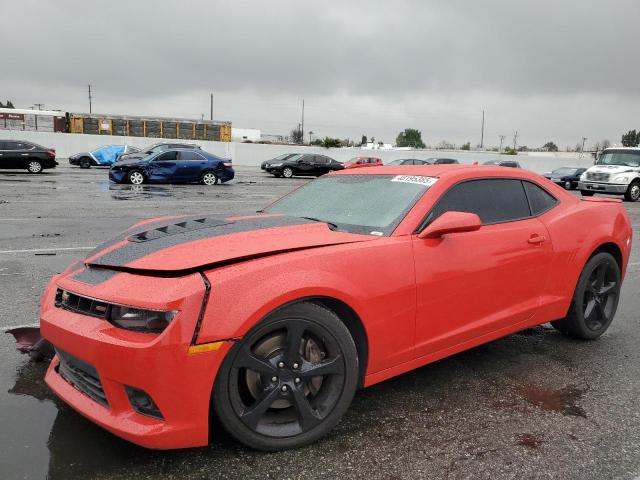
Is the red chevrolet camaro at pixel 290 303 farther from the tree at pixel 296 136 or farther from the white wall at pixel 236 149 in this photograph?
the tree at pixel 296 136

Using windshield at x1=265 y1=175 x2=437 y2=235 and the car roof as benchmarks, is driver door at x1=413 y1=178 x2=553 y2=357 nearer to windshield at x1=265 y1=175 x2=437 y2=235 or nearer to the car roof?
the car roof

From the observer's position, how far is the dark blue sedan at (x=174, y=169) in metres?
19.4

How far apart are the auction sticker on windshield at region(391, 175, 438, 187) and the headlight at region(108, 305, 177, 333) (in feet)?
6.15

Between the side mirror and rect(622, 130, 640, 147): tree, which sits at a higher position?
rect(622, 130, 640, 147): tree

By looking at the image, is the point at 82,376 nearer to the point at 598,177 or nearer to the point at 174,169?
the point at 174,169

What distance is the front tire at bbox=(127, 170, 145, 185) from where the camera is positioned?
1947 cm

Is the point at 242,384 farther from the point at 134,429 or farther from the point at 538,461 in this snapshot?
the point at 538,461

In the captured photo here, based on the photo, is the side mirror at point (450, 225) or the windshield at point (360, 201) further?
the windshield at point (360, 201)

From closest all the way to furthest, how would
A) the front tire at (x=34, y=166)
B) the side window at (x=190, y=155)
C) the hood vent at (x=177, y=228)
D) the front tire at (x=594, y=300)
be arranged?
the hood vent at (x=177, y=228)
the front tire at (x=594, y=300)
the side window at (x=190, y=155)
the front tire at (x=34, y=166)

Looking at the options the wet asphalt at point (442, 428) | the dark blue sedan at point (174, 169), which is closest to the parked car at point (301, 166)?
the dark blue sedan at point (174, 169)

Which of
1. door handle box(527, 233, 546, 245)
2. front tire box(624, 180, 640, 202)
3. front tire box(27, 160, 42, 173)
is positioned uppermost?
door handle box(527, 233, 546, 245)

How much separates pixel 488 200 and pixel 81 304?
264 cm

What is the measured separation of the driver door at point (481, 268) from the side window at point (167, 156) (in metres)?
18.0

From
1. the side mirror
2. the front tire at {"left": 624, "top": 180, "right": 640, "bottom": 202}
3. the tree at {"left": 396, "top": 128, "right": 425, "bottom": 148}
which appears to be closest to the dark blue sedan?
the front tire at {"left": 624, "top": 180, "right": 640, "bottom": 202}
